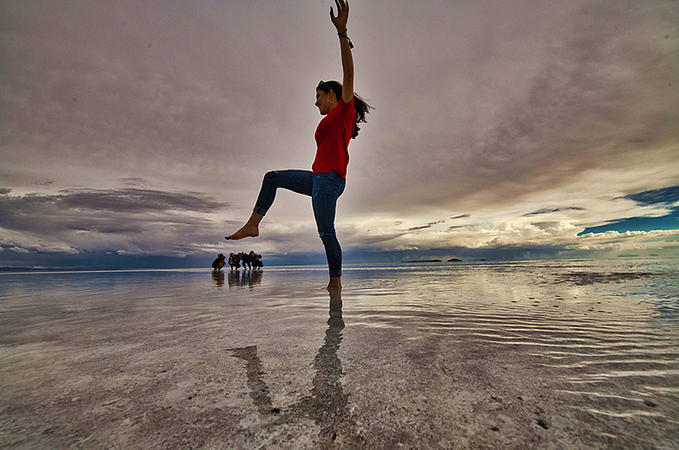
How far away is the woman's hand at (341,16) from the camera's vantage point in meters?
2.96

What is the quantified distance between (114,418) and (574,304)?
288 centimetres

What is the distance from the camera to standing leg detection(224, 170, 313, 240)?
12.1ft

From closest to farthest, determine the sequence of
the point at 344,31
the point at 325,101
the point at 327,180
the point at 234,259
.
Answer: the point at 344,31
the point at 327,180
the point at 325,101
the point at 234,259

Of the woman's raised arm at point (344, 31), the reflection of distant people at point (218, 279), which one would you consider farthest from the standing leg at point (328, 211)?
the reflection of distant people at point (218, 279)

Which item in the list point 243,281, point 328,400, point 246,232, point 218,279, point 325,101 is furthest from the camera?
point 218,279

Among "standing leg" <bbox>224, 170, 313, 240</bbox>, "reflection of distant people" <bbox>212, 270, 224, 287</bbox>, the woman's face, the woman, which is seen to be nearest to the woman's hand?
the woman

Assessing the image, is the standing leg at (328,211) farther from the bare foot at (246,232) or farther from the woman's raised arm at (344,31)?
the woman's raised arm at (344,31)

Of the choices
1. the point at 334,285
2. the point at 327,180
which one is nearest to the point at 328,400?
the point at 334,285

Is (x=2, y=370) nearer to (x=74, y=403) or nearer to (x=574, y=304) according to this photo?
(x=74, y=403)

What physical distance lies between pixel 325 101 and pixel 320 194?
4.50 ft

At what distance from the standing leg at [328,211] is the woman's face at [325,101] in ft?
3.39

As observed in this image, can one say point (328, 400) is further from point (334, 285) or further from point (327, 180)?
point (327, 180)

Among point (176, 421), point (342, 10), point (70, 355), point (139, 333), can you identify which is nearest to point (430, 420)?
point (176, 421)

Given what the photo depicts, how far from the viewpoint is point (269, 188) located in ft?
12.2
